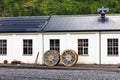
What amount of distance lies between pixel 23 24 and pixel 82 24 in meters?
5.42

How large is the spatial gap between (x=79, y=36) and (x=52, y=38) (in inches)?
90.4

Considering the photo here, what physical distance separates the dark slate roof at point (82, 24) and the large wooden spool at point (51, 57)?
260 centimetres

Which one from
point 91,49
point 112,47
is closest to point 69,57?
point 91,49

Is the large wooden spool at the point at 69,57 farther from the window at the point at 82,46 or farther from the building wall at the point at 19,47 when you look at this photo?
the building wall at the point at 19,47

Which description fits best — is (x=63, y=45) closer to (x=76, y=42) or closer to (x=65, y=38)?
(x=65, y=38)

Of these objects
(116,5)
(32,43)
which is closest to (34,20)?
(32,43)

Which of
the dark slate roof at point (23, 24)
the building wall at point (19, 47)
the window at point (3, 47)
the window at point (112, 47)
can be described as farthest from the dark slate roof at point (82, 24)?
the window at point (3, 47)

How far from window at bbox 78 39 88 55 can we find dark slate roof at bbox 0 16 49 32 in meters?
3.63

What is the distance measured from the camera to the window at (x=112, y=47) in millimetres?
34594

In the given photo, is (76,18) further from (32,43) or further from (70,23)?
(32,43)

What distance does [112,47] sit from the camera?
114 feet

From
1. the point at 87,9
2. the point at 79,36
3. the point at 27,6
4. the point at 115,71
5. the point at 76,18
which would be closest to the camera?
the point at 115,71

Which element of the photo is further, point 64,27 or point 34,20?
point 34,20

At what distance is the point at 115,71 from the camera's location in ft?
95.0
